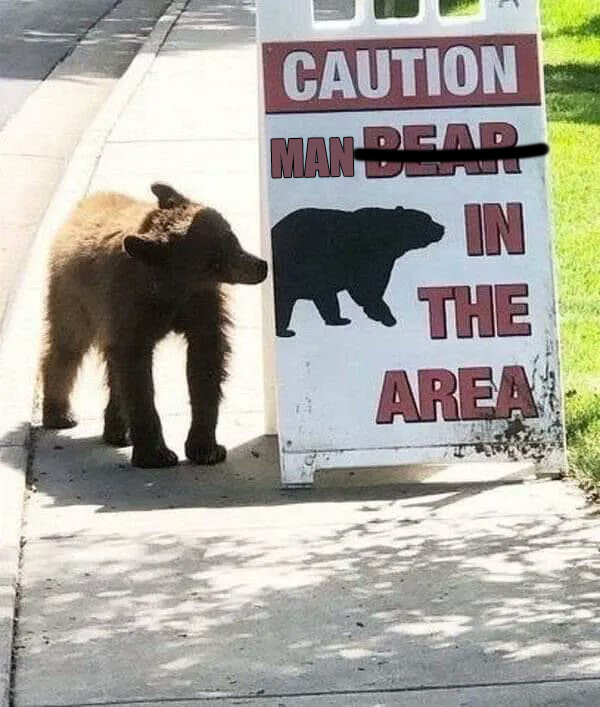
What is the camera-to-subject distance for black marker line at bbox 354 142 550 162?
6270 millimetres

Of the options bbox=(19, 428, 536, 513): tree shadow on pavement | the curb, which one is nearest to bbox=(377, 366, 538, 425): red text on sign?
bbox=(19, 428, 536, 513): tree shadow on pavement

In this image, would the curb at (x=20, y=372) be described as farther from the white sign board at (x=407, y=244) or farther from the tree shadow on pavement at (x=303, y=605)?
the white sign board at (x=407, y=244)

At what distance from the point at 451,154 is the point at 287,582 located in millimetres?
1815

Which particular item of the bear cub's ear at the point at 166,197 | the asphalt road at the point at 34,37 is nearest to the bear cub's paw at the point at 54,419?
the bear cub's ear at the point at 166,197

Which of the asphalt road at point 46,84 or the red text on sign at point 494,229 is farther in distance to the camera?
the asphalt road at point 46,84

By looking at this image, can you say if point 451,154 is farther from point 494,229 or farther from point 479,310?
point 479,310

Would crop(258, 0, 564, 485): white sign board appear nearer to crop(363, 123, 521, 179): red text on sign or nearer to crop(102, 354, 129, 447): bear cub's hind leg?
crop(363, 123, 521, 179): red text on sign

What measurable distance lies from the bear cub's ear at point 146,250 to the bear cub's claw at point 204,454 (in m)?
0.72

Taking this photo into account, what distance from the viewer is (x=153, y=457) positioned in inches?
254

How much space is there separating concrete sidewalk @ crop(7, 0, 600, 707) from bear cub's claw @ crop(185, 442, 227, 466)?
0.25 feet

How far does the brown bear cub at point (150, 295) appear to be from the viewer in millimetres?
6258

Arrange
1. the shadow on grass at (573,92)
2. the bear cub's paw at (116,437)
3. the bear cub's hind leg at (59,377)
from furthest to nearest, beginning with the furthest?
the shadow on grass at (573,92) → the bear cub's hind leg at (59,377) → the bear cub's paw at (116,437)

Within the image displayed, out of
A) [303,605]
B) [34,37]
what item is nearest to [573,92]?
[34,37]

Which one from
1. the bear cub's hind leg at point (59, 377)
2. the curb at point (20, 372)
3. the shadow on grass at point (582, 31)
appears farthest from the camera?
the shadow on grass at point (582, 31)
